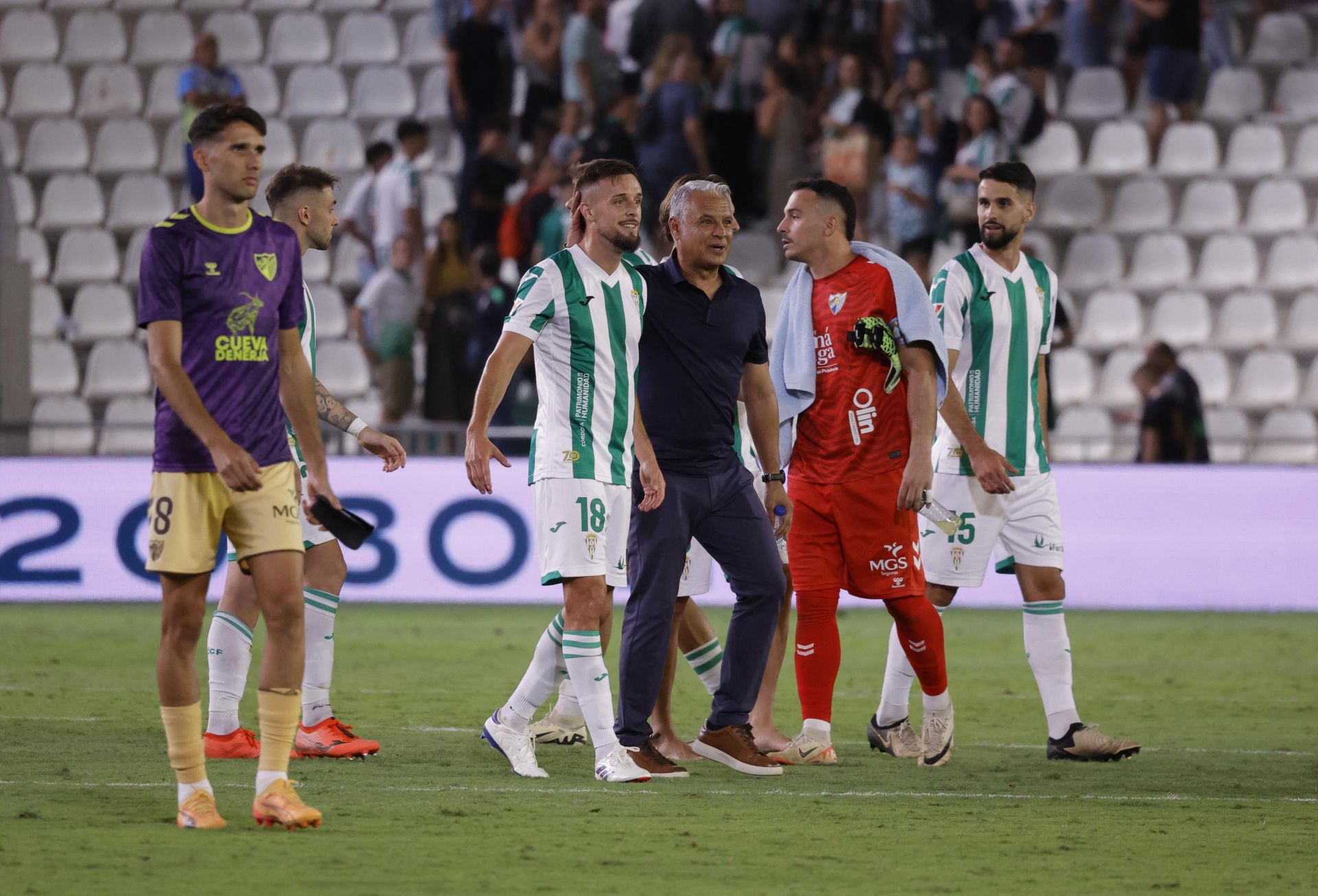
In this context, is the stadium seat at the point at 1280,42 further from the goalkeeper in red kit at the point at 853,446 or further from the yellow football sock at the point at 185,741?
the yellow football sock at the point at 185,741

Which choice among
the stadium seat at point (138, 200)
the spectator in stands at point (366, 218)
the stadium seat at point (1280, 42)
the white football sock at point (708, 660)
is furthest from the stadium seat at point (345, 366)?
the white football sock at point (708, 660)

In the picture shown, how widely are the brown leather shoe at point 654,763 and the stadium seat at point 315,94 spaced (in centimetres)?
1479

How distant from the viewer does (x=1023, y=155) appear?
1794 cm

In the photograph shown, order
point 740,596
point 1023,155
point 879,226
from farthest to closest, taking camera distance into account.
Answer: point 1023,155 < point 879,226 < point 740,596

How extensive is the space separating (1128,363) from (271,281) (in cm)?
1248

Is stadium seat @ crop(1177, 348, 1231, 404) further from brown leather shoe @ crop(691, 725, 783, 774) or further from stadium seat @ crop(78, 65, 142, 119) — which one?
stadium seat @ crop(78, 65, 142, 119)

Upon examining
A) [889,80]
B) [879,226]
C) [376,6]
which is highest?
[376,6]

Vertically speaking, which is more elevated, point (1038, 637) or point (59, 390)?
point (59, 390)

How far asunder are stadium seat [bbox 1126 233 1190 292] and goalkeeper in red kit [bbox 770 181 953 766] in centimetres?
1112

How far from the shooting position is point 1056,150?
18.4 meters

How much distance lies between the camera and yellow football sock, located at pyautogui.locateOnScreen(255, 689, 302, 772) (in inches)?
217

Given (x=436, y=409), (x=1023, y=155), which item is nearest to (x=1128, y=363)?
(x=1023, y=155)

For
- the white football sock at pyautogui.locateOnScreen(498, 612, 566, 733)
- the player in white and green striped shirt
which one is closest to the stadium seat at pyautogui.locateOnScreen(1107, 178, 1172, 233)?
the player in white and green striped shirt

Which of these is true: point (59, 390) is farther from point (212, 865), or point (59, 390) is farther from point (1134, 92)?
point (212, 865)
